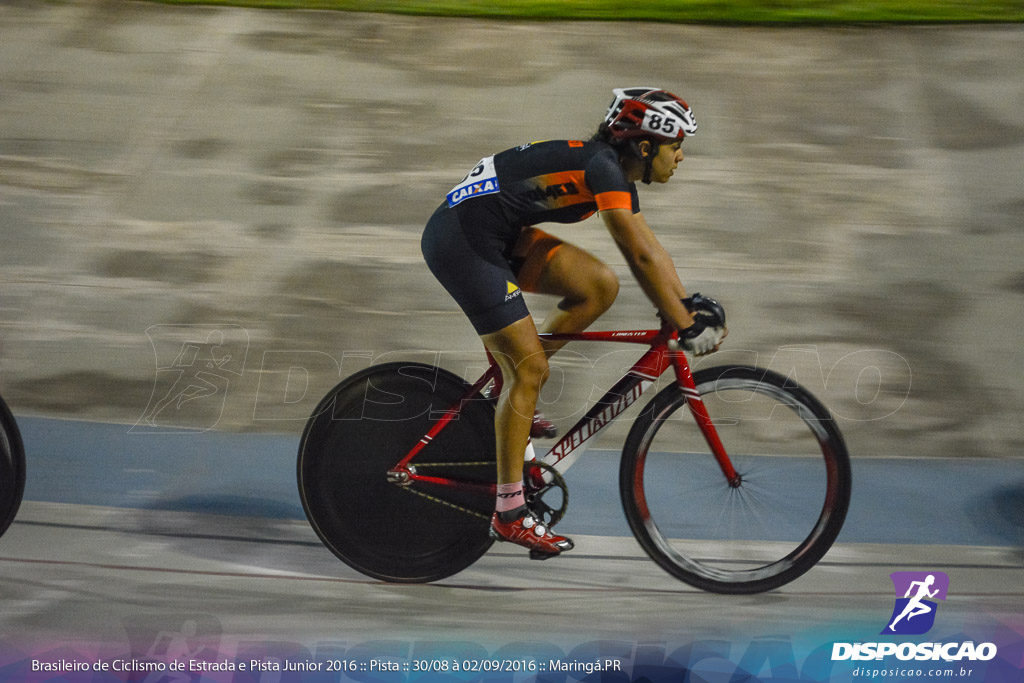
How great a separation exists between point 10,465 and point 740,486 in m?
2.64

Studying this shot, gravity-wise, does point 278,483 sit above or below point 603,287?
below

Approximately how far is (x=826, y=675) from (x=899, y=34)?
5.95 m

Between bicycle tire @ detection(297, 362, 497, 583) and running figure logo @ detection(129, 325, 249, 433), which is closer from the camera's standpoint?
bicycle tire @ detection(297, 362, 497, 583)

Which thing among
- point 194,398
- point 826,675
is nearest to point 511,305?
point 826,675

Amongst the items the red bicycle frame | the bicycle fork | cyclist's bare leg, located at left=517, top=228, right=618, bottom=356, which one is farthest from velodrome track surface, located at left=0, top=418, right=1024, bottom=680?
cyclist's bare leg, located at left=517, top=228, right=618, bottom=356

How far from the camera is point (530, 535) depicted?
349 centimetres

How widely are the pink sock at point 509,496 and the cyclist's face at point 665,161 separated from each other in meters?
1.13

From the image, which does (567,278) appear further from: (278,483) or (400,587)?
(278,483)

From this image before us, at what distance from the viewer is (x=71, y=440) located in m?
4.69

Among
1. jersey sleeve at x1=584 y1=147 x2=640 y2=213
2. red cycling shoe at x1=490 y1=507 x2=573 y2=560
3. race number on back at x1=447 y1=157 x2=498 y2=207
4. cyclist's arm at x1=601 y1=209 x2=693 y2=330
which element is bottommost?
red cycling shoe at x1=490 y1=507 x2=573 y2=560

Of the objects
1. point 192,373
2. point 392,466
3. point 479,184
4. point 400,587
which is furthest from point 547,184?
point 192,373

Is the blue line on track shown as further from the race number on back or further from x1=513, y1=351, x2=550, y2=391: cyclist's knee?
the race number on back

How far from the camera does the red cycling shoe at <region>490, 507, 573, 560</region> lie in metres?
3.48

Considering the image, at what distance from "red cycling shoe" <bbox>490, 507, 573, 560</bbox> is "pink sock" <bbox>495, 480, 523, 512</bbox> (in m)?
0.04
